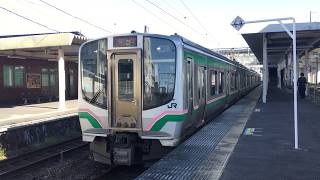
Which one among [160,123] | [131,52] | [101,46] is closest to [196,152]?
[160,123]

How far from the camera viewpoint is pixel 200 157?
7.48 meters

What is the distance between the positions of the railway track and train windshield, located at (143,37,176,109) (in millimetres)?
3767

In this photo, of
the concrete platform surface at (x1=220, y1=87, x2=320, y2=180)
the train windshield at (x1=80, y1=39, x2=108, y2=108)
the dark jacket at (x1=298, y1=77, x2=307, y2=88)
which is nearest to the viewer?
the concrete platform surface at (x1=220, y1=87, x2=320, y2=180)

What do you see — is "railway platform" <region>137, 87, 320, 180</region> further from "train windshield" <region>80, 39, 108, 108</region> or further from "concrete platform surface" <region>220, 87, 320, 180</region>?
"train windshield" <region>80, 39, 108, 108</region>

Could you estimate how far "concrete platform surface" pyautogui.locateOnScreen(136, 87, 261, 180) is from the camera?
6348mm

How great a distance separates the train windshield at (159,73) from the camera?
7793mm

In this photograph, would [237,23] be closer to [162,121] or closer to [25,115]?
[162,121]

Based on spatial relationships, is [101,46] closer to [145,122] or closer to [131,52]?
[131,52]

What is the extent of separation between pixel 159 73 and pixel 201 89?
8.62ft

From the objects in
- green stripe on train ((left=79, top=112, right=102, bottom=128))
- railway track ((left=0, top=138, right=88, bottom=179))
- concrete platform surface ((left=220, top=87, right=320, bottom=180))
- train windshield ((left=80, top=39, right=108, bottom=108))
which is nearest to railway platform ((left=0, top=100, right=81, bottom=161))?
railway track ((left=0, top=138, right=88, bottom=179))

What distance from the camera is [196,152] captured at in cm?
792

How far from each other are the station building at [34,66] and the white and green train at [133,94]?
10.3 metres

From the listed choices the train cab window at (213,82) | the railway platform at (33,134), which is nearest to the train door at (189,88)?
the train cab window at (213,82)

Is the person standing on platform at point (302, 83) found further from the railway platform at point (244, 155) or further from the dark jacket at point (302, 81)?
the railway platform at point (244, 155)
